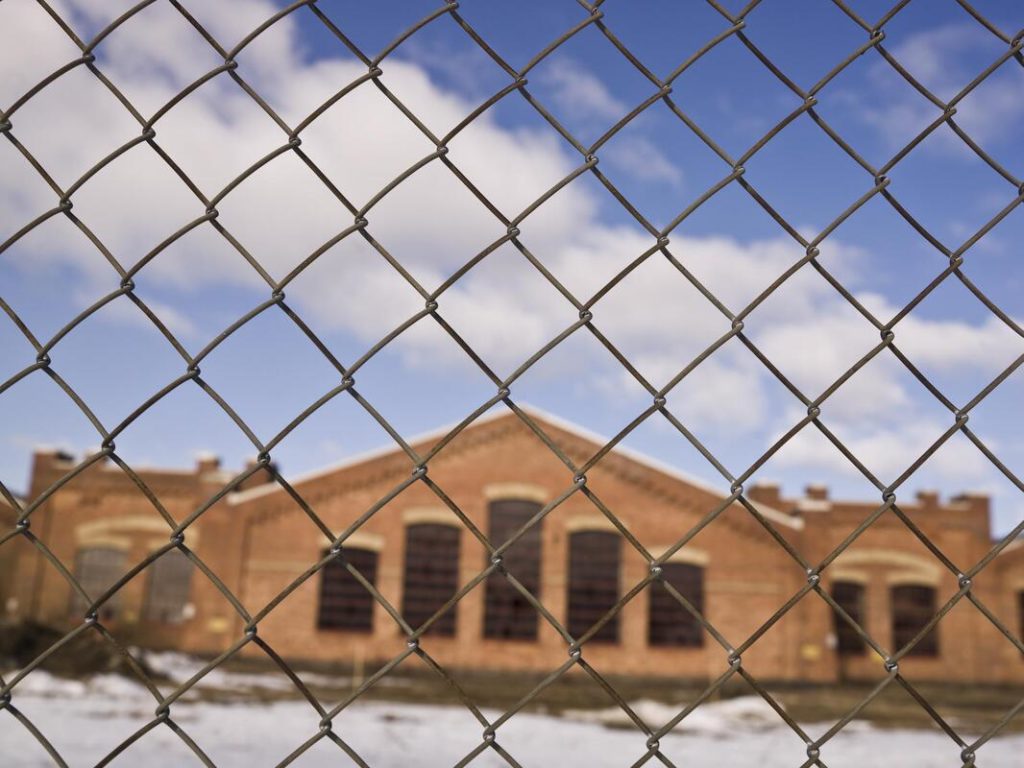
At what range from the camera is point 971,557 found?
76.1 ft

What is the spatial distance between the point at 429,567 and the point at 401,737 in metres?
10.2

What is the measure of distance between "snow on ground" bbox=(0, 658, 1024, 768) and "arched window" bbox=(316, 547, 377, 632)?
5739 mm

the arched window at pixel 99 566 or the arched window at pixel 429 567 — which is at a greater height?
the arched window at pixel 99 566

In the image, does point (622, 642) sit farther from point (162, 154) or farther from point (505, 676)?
point (162, 154)

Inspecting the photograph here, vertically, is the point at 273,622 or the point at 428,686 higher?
the point at 273,622

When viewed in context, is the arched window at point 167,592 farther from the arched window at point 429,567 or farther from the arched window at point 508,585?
the arched window at point 508,585

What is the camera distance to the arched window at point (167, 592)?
22578mm

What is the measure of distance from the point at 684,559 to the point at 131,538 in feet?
46.6

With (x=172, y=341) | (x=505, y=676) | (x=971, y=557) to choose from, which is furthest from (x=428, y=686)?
(x=172, y=341)

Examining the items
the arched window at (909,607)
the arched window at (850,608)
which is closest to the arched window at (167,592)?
the arched window at (850,608)

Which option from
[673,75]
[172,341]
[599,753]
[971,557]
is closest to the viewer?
[172,341]

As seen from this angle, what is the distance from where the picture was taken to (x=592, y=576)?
2227cm

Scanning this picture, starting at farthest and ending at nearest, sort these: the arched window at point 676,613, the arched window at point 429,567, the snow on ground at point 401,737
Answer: the arched window at point 429,567 → the arched window at point 676,613 → the snow on ground at point 401,737

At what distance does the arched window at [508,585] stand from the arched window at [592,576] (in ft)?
2.92
